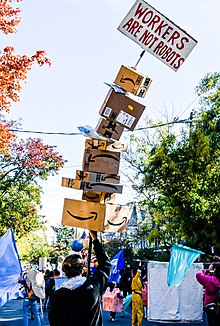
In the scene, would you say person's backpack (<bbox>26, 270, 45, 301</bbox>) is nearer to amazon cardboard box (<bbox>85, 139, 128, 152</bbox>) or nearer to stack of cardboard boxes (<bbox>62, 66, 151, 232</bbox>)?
stack of cardboard boxes (<bbox>62, 66, 151, 232</bbox>)

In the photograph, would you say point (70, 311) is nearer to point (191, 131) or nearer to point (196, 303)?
point (196, 303)

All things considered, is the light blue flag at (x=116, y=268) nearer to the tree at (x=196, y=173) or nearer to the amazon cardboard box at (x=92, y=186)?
the tree at (x=196, y=173)

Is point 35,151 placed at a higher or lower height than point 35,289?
higher

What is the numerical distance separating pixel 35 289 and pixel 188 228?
8922 mm

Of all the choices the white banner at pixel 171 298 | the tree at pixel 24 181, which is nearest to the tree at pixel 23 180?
the tree at pixel 24 181

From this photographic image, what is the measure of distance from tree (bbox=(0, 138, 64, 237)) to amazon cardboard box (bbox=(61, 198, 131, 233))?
20.5 metres

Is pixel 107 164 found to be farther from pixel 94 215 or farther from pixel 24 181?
pixel 24 181

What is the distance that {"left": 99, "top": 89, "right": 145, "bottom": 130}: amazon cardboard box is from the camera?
588 cm

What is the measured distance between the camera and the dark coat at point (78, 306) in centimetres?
433

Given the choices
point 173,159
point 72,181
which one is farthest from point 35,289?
point 173,159

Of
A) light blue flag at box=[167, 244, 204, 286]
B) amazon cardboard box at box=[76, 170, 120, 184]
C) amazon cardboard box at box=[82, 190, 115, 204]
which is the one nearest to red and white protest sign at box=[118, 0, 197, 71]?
amazon cardboard box at box=[76, 170, 120, 184]

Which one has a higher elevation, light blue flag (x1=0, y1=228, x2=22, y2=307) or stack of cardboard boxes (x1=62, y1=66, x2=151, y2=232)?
stack of cardboard boxes (x1=62, y1=66, x2=151, y2=232)

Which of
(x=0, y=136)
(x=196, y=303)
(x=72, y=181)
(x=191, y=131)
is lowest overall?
(x=196, y=303)

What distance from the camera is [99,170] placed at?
572cm
